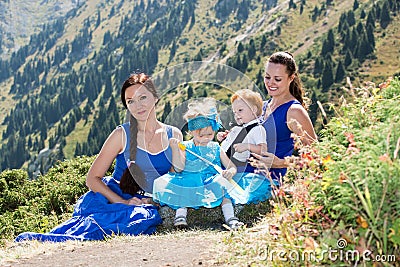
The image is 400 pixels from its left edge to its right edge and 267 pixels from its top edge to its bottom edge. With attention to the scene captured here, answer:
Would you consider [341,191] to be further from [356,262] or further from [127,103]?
[127,103]

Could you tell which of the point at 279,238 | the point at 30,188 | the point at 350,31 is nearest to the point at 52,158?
the point at 350,31

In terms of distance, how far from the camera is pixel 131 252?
6617 millimetres

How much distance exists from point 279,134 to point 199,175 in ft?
4.93

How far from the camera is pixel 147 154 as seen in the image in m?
9.25

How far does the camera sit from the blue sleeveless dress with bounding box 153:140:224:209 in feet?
28.4

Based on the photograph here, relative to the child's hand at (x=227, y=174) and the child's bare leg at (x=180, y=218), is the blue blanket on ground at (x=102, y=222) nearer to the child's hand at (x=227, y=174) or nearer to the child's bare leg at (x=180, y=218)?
the child's bare leg at (x=180, y=218)

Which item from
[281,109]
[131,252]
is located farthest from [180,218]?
[281,109]

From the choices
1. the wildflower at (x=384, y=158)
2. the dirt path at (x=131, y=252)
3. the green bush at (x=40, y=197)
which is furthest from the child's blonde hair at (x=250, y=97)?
the green bush at (x=40, y=197)

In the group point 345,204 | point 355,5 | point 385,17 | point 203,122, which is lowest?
point 345,204

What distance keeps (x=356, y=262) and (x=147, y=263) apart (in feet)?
8.09

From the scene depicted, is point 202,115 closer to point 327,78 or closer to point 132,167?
point 132,167

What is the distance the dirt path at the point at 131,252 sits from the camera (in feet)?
19.8

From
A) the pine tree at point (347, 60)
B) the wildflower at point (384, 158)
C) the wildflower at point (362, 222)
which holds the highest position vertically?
the pine tree at point (347, 60)

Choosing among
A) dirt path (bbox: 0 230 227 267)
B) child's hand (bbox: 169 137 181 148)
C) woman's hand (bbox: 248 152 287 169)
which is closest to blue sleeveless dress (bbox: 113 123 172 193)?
child's hand (bbox: 169 137 181 148)
